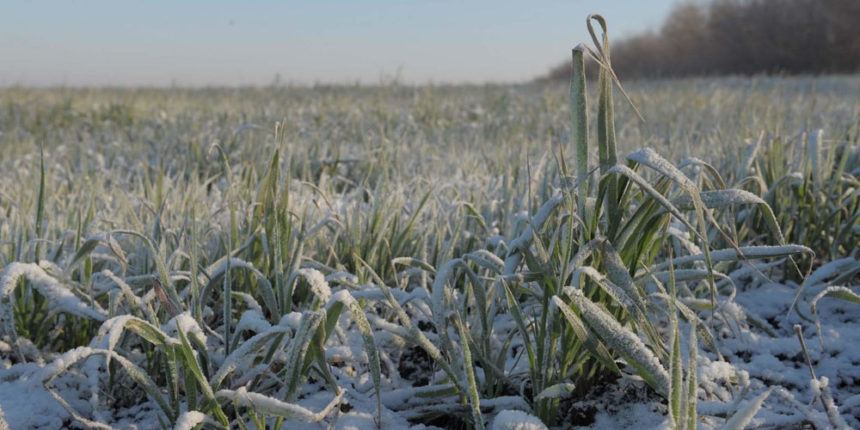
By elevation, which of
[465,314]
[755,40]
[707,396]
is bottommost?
[707,396]

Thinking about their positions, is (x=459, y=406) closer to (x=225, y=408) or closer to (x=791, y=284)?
(x=225, y=408)

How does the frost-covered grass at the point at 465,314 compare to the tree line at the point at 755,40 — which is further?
the tree line at the point at 755,40

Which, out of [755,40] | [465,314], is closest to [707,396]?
[465,314]

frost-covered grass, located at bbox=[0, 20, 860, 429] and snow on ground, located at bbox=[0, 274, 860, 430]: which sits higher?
frost-covered grass, located at bbox=[0, 20, 860, 429]

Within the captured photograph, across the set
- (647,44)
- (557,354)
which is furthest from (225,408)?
(647,44)

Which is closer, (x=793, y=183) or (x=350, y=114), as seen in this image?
(x=793, y=183)

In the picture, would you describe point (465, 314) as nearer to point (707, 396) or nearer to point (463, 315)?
point (463, 315)

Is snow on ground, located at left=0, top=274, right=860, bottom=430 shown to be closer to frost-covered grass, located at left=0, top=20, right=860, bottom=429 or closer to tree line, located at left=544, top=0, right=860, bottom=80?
frost-covered grass, located at left=0, top=20, right=860, bottom=429

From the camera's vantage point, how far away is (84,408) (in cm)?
124

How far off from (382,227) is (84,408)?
724mm

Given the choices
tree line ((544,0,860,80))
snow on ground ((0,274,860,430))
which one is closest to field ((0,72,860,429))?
snow on ground ((0,274,860,430))

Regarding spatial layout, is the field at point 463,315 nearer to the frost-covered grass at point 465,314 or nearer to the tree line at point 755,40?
the frost-covered grass at point 465,314

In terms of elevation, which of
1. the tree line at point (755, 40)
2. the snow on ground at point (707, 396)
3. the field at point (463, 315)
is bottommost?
the snow on ground at point (707, 396)

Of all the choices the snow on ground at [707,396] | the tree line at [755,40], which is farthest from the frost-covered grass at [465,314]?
the tree line at [755,40]
